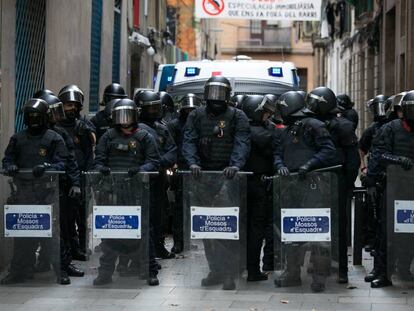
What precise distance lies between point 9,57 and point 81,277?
8.94 ft

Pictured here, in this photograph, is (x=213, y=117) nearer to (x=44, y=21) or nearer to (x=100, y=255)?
(x=100, y=255)

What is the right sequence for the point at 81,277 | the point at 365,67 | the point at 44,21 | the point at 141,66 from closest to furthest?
the point at 81,277 < the point at 44,21 < the point at 141,66 < the point at 365,67

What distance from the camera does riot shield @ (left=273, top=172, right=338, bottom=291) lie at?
30.9 ft

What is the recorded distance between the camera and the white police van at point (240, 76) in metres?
14.5

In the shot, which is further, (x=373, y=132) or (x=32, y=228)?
(x=373, y=132)

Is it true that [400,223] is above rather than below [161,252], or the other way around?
above

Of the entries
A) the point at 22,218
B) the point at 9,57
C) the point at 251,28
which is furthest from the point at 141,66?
the point at 251,28

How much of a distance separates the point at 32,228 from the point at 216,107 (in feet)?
7.04

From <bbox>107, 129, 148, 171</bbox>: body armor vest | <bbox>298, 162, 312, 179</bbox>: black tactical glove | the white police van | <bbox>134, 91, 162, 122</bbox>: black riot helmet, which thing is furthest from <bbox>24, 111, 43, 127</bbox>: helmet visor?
the white police van

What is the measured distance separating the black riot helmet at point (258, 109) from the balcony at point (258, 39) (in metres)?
51.3

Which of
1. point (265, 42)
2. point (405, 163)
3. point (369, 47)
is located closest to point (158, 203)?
point (405, 163)

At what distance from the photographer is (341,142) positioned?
10430 mm

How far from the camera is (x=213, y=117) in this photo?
32.4ft

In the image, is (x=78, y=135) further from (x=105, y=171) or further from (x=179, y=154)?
(x=105, y=171)
